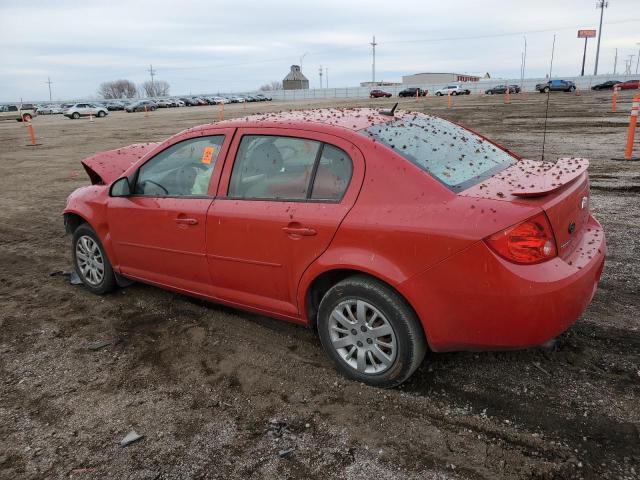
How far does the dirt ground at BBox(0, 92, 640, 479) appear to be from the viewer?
2.62m

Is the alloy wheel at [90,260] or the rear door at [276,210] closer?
the rear door at [276,210]

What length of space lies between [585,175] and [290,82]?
120 m

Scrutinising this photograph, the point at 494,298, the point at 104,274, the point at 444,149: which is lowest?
the point at 104,274

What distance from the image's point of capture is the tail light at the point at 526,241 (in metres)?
2.63

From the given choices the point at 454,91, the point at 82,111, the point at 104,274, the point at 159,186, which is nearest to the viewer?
the point at 159,186

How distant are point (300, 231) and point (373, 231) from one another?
1.68ft

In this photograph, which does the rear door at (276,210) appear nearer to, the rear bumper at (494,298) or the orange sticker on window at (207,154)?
the orange sticker on window at (207,154)

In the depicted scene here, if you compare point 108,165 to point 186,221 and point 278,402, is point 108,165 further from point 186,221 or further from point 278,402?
point 278,402

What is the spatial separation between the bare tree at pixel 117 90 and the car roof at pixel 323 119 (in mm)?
163740

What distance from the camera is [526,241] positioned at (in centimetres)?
266

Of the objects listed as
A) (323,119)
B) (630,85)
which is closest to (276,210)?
(323,119)

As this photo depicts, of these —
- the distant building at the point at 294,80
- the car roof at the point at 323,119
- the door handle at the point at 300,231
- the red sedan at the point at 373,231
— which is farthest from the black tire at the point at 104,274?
the distant building at the point at 294,80

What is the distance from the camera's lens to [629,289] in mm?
4348

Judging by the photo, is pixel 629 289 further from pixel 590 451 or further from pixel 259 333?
pixel 259 333
